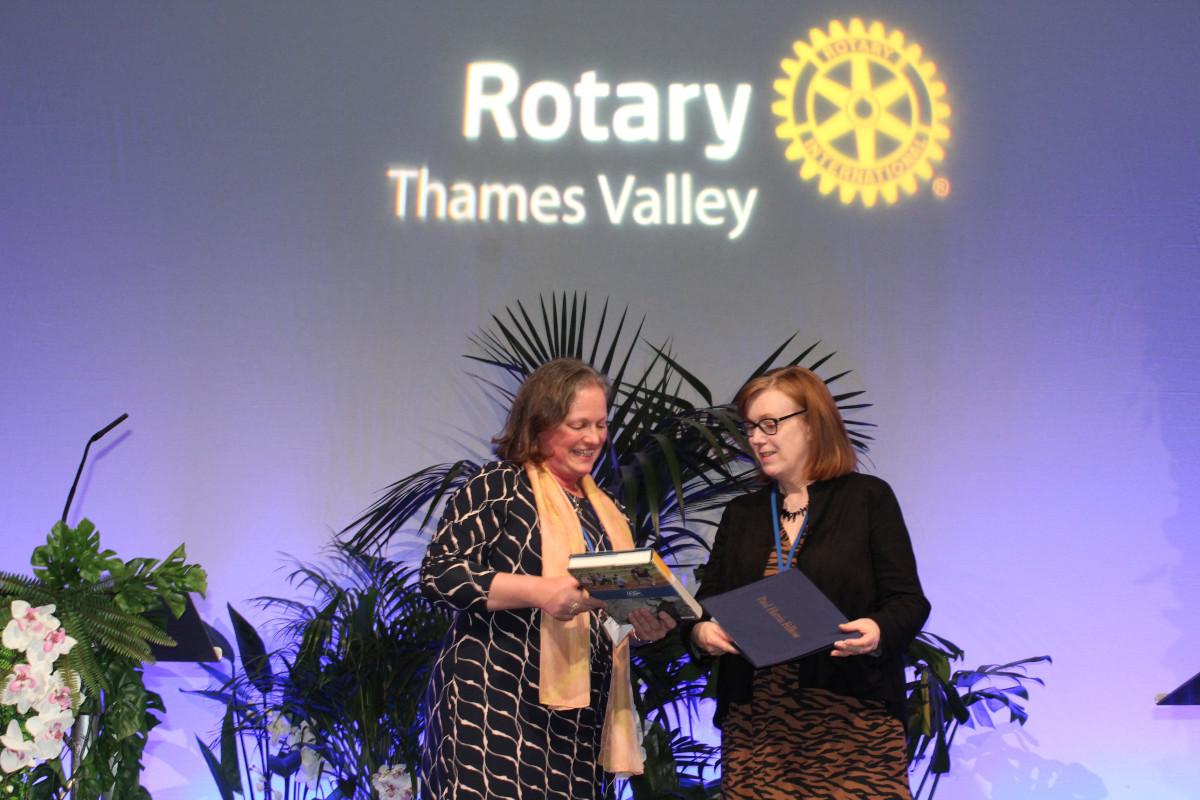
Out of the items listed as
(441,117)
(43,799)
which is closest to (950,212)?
(441,117)

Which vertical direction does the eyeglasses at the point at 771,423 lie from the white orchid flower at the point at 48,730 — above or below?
above

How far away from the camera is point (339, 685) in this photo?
323 centimetres

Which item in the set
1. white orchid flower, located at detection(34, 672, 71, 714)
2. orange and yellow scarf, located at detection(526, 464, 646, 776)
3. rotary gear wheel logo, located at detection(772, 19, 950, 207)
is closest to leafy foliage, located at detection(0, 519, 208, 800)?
white orchid flower, located at detection(34, 672, 71, 714)

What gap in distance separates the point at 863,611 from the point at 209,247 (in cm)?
298

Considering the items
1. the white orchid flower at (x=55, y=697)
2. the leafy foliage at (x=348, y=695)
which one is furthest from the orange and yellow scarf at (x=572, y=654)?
the leafy foliage at (x=348, y=695)

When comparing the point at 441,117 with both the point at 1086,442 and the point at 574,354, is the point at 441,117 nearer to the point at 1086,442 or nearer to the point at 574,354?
the point at 574,354

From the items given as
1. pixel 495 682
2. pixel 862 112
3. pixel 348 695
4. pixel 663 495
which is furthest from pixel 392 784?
pixel 862 112

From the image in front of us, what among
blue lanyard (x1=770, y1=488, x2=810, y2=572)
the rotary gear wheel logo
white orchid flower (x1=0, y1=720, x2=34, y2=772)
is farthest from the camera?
the rotary gear wheel logo

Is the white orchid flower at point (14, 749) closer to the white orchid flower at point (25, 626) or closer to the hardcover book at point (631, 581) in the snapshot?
the white orchid flower at point (25, 626)

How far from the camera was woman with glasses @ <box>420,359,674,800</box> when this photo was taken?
206 centimetres

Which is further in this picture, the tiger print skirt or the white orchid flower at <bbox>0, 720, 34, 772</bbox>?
the tiger print skirt

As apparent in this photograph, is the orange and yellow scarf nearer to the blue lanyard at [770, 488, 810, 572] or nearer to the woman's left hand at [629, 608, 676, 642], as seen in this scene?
the woman's left hand at [629, 608, 676, 642]

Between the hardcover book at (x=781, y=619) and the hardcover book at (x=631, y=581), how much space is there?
0.08 metres

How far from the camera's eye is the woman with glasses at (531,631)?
81.0 inches
